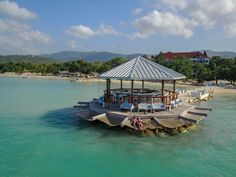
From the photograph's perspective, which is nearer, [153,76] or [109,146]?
[109,146]

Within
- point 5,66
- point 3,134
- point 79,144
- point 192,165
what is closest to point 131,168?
point 192,165

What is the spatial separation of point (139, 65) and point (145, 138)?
227 inches

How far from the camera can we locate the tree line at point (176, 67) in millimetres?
65000

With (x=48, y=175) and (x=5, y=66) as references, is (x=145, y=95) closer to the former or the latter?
(x=48, y=175)

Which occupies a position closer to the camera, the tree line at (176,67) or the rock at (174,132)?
the rock at (174,132)

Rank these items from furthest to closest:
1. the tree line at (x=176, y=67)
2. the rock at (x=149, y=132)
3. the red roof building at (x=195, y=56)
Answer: the red roof building at (x=195, y=56) < the tree line at (x=176, y=67) < the rock at (x=149, y=132)

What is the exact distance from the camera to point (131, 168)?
12.7m

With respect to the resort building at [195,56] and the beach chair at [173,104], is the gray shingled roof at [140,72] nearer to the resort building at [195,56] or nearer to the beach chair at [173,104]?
the beach chair at [173,104]

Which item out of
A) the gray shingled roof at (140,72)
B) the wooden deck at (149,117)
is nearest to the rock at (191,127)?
the wooden deck at (149,117)

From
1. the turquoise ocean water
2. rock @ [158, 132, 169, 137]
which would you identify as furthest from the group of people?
rock @ [158, 132, 169, 137]

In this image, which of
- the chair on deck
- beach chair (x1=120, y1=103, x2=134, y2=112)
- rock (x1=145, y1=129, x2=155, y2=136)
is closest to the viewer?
rock (x1=145, y1=129, x2=155, y2=136)

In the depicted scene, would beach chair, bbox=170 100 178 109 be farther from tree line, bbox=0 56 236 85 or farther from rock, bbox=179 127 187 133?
tree line, bbox=0 56 236 85

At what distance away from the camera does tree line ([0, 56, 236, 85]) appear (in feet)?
213

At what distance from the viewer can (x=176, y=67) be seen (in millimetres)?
72875
